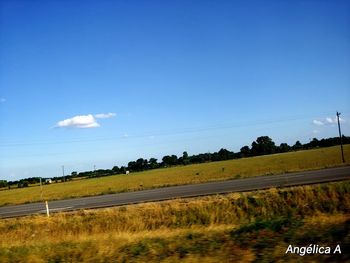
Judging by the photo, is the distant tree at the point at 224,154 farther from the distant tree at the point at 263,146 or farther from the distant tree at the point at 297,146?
the distant tree at the point at 297,146

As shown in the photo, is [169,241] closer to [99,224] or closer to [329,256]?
[329,256]

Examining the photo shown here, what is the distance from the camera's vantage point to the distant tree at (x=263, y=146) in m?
167

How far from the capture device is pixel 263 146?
168500mm

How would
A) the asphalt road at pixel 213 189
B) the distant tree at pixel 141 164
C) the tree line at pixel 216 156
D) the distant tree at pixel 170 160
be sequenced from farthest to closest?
the distant tree at pixel 170 160, the distant tree at pixel 141 164, the tree line at pixel 216 156, the asphalt road at pixel 213 189

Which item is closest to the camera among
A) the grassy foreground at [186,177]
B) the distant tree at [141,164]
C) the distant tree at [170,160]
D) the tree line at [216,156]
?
the grassy foreground at [186,177]

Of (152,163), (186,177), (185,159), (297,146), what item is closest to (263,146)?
(297,146)

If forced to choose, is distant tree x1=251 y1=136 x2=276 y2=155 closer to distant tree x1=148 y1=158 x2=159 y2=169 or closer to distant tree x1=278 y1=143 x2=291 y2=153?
distant tree x1=278 y1=143 x2=291 y2=153

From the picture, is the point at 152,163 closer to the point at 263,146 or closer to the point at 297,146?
the point at 263,146

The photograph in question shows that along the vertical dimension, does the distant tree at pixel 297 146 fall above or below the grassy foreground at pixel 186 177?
above

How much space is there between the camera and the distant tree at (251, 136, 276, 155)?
167250 millimetres

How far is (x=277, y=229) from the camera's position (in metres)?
9.48

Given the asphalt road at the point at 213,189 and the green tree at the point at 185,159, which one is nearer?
the asphalt road at the point at 213,189

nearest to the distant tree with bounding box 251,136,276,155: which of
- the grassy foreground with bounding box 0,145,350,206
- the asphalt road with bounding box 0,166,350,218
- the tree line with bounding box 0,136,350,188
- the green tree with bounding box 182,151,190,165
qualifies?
the tree line with bounding box 0,136,350,188

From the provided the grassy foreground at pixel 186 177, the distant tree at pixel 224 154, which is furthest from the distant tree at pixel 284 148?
the grassy foreground at pixel 186 177
